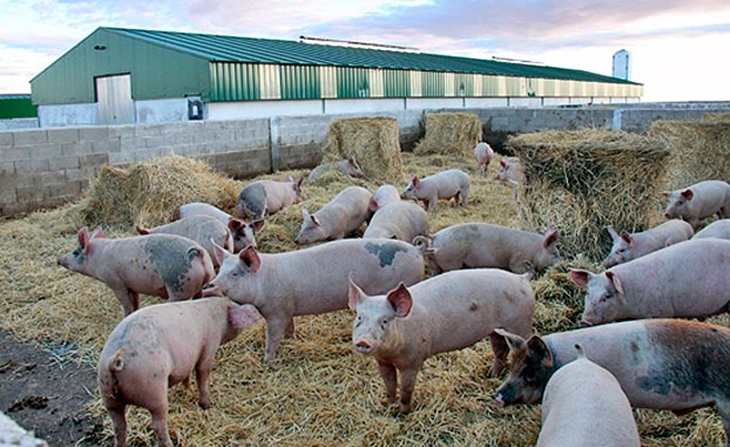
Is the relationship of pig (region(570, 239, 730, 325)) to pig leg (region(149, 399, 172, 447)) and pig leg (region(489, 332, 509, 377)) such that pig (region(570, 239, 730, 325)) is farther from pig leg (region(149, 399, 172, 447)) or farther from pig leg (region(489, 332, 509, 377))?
pig leg (region(149, 399, 172, 447))

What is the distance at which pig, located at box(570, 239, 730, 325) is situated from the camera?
4.89m

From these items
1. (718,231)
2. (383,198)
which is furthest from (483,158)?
(718,231)

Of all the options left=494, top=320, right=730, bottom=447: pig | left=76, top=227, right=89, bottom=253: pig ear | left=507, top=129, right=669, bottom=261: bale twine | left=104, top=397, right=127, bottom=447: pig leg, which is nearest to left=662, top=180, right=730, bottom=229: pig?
left=507, top=129, right=669, bottom=261: bale twine

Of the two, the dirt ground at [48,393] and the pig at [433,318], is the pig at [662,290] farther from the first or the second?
the dirt ground at [48,393]

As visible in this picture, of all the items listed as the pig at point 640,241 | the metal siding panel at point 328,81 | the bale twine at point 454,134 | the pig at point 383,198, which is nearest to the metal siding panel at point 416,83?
the metal siding panel at point 328,81

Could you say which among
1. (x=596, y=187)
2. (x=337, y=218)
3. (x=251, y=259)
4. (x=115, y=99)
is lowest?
(x=337, y=218)

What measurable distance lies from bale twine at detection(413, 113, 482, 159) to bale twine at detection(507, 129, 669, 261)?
974cm

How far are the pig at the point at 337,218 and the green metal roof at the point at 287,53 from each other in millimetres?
13497

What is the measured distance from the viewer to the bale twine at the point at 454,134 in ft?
56.4

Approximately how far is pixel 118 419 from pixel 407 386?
1.81m

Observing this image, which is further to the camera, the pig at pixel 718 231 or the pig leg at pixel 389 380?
the pig at pixel 718 231

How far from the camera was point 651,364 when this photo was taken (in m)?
3.62

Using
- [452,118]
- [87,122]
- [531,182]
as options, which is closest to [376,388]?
[531,182]

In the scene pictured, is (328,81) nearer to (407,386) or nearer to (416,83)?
(416,83)
